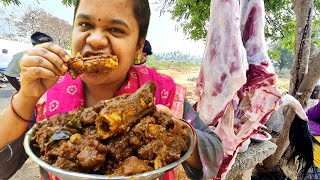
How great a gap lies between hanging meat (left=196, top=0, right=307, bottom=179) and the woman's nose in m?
0.87

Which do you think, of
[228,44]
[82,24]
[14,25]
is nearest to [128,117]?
[82,24]

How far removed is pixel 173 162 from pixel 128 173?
15cm

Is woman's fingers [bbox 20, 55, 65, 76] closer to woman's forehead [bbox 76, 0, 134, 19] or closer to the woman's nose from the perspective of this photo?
the woman's nose

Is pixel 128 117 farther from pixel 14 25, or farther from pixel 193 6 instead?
pixel 14 25

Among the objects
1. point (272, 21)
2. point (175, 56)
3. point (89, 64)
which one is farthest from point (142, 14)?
point (175, 56)

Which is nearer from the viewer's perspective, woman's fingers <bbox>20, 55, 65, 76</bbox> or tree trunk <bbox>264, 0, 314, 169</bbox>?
woman's fingers <bbox>20, 55, 65, 76</bbox>

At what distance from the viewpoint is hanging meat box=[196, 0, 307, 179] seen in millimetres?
1718

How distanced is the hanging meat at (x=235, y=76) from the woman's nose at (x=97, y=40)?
2.86 ft

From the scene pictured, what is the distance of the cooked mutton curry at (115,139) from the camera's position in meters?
0.76

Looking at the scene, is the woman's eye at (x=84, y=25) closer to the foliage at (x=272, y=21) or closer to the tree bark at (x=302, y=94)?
the tree bark at (x=302, y=94)

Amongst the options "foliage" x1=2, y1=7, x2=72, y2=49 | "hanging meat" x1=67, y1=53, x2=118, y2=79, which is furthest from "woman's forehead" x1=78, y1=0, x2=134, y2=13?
"foliage" x1=2, y1=7, x2=72, y2=49

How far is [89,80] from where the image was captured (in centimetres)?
124

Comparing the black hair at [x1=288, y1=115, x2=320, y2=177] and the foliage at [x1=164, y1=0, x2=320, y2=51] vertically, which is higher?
the foliage at [x1=164, y1=0, x2=320, y2=51]

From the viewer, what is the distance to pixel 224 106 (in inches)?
71.9
